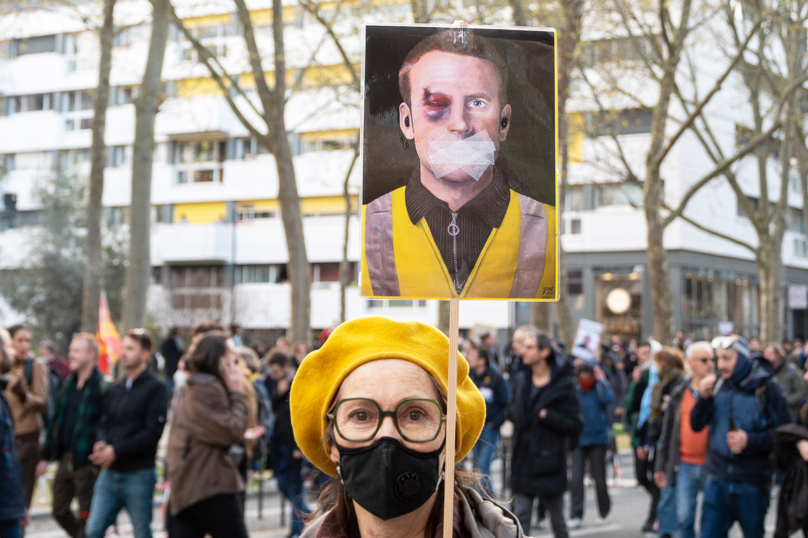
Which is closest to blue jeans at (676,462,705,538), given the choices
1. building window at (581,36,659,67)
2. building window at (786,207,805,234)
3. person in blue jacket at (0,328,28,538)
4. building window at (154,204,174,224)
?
person in blue jacket at (0,328,28,538)

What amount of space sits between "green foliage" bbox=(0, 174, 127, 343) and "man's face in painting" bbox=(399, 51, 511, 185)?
131 feet

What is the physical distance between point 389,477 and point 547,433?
19.7 ft

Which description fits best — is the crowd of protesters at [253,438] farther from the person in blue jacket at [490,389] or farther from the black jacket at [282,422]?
the person in blue jacket at [490,389]

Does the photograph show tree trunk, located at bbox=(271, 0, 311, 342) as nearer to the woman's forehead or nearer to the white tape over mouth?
the white tape over mouth

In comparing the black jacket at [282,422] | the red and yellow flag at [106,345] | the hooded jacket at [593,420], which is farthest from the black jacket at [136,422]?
the red and yellow flag at [106,345]

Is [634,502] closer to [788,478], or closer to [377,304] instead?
[788,478]

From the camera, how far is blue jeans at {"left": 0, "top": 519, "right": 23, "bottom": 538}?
213 inches

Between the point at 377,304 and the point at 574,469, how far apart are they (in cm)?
3833

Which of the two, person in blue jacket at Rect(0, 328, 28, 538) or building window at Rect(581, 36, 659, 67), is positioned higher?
building window at Rect(581, 36, 659, 67)

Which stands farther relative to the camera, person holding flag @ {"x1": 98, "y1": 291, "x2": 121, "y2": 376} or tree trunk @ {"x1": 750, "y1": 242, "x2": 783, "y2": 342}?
tree trunk @ {"x1": 750, "y1": 242, "x2": 783, "y2": 342}

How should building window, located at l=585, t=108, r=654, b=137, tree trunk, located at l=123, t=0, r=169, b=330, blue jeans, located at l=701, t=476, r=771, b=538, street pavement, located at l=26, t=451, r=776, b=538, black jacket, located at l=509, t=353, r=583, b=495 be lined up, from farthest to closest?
1. building window, located at l=585, t=108, r=654, b=137
2. tree trunk, located at l=123, t=0, r=169, b=330
3. street pavement, located at l=26, t=451, r=776, b=538
4. black jacket, located at l=509, t=353, r=583, b=495
5. blue jeans, located at l=701, t=476, r=771, b=538

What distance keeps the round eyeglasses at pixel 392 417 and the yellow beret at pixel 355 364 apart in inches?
2.9

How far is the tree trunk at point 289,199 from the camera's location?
16.0 m

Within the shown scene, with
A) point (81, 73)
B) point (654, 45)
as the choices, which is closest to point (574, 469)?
point (654, 45)
